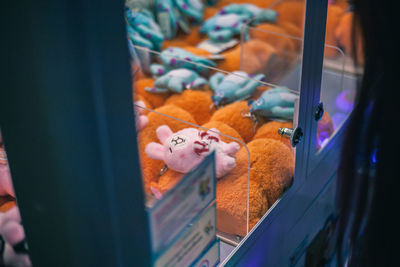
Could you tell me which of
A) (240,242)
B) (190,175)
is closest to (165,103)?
(240,242)

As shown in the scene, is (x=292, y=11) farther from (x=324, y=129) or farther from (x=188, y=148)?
(x=188, y=148)

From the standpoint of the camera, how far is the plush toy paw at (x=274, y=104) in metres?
1.22

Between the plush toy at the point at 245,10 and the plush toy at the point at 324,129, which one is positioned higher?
the plush toy at the point at 245,10

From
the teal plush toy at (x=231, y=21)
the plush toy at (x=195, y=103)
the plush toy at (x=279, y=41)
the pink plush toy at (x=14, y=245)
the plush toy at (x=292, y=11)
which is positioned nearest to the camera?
the pink plush toy at (x=14, y=245)

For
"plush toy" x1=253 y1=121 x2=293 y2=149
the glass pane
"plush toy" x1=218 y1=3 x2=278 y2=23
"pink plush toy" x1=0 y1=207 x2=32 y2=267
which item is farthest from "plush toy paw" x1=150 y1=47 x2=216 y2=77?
"pink plush toy" x1=0 y1=207 x2=32 y2=267

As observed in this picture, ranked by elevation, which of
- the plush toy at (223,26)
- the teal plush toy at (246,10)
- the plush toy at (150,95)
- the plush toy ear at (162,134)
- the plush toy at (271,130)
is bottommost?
the plush toy at (271,130)

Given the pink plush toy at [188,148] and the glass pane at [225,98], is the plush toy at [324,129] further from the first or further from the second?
the pink plush toy at [188,148]

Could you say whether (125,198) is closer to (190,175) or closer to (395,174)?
(190,175)

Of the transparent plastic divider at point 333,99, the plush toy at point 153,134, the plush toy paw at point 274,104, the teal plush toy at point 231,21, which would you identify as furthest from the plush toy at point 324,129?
the teal plush toy at point 231,21

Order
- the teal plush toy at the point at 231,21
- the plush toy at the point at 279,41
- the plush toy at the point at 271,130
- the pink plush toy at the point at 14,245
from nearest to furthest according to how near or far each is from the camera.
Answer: the pink plush toy at the point at 14,245
the plush toy at the point at 271,130
the plush toy at the point at 279,41
the teal plush toy at the point at 231,21

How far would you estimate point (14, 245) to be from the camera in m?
0.69

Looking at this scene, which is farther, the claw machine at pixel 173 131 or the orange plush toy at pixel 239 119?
the orange plush toy at pixel 239 119

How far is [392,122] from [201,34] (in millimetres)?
1440

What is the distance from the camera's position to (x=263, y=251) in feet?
3.51
